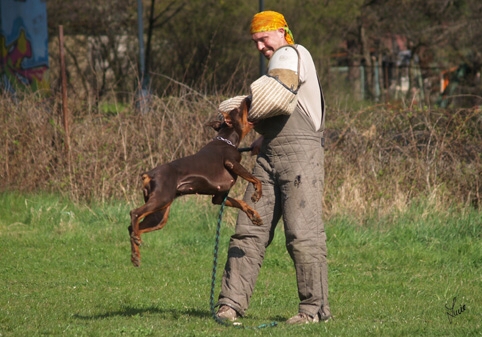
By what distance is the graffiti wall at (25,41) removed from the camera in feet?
53.9

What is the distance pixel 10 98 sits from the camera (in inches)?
469

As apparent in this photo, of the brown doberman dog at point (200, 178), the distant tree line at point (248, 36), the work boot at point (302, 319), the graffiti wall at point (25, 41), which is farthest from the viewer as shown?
the distant tree line at point (248, 36)

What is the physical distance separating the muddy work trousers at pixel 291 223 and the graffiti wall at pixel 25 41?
36.9 ft

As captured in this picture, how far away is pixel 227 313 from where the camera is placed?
19.1ft

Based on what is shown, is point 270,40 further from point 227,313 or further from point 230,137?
point 227,313

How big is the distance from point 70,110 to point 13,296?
16.7ft

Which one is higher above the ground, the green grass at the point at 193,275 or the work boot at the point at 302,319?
the work boot at the point at 302,319

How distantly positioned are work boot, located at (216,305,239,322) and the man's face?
6.01 feet

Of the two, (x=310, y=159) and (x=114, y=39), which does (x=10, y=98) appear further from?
(x=114, y=39)

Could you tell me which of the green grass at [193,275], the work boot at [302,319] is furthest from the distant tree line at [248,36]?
the work boot at [302,319]

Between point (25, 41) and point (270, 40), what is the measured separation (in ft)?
39.8

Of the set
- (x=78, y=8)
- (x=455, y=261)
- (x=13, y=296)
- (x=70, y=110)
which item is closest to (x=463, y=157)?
(x=455, y=261)

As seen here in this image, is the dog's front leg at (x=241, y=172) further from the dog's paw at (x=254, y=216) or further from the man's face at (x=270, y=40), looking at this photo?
the man's face at (x=270, y=40)

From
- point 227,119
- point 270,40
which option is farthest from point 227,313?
point 270,40
